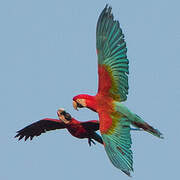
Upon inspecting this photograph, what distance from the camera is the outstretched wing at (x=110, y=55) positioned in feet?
51.6

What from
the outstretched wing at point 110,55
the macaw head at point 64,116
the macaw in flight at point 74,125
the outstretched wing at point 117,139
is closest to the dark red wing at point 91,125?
the macaw in flight at point 74,125

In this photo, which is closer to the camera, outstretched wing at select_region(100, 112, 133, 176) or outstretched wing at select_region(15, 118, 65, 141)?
outstretched wing at select_region(100, 112, 133, 176)

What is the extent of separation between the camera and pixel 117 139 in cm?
1492

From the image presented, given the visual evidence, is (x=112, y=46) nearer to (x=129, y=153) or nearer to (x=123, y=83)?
(x=123, y=83)

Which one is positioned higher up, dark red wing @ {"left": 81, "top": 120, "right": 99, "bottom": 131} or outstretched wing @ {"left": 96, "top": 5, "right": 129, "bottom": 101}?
outstretched wing @ {"left": 96, "top": 5, "right": 129, "bottom": 101}

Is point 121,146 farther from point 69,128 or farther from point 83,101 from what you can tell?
point 69,128

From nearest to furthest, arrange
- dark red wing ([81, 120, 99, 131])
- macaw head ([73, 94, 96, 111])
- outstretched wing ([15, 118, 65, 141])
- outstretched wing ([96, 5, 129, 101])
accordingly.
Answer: macaw head ([73, 94, 96, 111]), outstretched wing ([96, 5, 129, 101]), dark red wing ([81, 120, 99, 131]), outstretched wing ([15, 118, 65, 141])

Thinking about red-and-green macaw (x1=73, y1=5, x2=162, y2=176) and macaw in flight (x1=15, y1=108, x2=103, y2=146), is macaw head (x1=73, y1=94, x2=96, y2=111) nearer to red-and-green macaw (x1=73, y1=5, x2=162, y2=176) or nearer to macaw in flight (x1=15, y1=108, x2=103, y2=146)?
red-and-green macaw (x1=73, y1=5, x2=162, y2=176)

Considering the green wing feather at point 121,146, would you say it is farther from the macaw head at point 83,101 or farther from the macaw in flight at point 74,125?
the macaw in flight at point 74,125

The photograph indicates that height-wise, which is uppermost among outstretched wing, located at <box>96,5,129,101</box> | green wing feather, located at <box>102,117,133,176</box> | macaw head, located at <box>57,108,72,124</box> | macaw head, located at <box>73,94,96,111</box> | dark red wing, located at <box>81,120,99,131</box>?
outstretched wing, located at <box>96,5,129,101</box>

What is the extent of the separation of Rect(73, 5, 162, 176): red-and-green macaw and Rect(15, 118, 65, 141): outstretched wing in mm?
1490

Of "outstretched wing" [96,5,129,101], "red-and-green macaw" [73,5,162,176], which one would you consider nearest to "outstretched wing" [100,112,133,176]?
"red-and-green macaw" [73,5,162,176]

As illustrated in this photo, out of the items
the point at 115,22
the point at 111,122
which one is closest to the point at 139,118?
the point at 111,122

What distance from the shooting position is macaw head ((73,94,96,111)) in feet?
50.7
